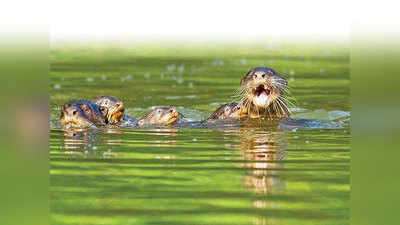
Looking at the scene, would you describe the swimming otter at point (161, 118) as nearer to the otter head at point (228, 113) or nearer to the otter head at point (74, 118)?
the otter head at point (228, 113)

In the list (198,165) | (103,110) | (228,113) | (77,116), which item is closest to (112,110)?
(103,110)

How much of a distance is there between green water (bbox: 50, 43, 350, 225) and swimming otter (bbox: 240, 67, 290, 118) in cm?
41

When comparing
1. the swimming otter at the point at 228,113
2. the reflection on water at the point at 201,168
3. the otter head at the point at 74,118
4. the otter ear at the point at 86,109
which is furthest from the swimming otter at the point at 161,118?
the otter head at the point at 74,118

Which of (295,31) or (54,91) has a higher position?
(295,31)

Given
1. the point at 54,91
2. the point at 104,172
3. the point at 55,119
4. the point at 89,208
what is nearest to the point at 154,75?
the point at 54,91

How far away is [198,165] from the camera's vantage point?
291 inches

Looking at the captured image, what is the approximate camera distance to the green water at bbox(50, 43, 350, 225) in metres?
4.64

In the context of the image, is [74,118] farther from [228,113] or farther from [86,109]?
[228,113]

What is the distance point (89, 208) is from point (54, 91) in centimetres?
1225

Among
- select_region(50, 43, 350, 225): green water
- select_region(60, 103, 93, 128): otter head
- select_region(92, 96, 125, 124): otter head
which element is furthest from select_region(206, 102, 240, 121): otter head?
select_region(60, 103, 93, 128): otter head

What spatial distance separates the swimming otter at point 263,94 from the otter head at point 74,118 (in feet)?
8.13
